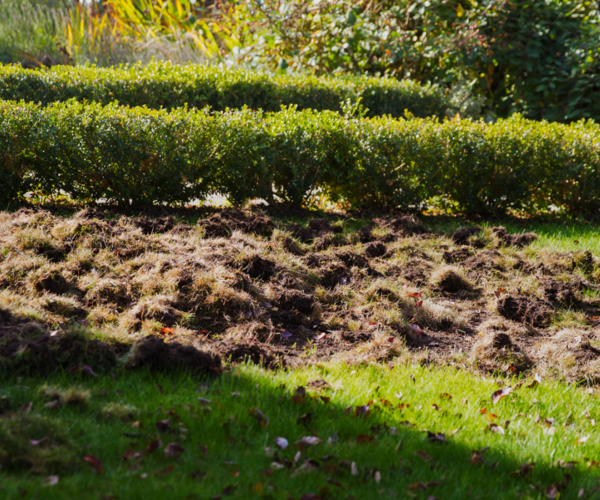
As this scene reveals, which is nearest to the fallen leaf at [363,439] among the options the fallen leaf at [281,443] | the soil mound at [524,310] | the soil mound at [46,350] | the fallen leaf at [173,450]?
the fallen leaf at [281,443]

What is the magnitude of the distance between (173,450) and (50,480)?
50 centimetres

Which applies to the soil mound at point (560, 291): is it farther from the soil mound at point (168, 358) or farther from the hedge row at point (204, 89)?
the hedge row at point (204, 89)

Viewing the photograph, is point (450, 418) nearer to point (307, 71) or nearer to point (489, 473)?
point (489, 473)

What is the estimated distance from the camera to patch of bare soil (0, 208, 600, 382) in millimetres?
3369

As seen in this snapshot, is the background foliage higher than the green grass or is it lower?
higher

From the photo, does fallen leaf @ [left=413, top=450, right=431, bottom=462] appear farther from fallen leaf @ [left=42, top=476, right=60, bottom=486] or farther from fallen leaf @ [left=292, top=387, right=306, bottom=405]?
fallen leaf @ [left=42, top=476, right=60, bottom=486]

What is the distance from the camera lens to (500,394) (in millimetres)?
3246

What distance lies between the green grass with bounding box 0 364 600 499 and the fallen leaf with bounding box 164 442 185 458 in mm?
28

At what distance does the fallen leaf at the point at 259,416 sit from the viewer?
8.63 ft

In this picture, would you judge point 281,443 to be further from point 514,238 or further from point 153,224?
point 514,238

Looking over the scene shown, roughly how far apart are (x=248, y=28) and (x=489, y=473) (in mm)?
11847

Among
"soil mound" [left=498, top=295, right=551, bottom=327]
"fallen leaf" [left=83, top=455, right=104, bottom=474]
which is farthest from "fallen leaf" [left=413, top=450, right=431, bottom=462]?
"soil mound" [left=498, top=295, right=551, bottom=327]

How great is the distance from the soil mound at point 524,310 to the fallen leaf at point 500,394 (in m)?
1.25

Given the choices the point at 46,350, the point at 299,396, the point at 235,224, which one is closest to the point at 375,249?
the point at 235,224
